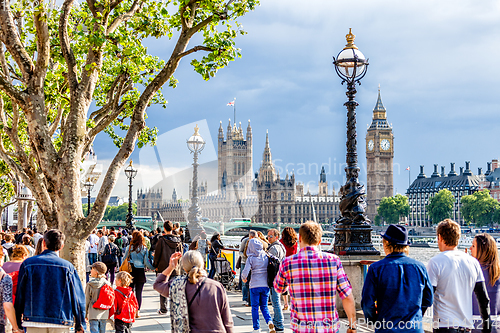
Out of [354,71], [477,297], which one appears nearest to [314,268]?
[477,297]

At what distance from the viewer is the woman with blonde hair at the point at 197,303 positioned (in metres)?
4.47

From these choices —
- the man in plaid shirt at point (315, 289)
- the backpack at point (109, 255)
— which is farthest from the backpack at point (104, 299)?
the backpack at point (109, 255)

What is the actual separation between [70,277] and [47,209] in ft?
18.7

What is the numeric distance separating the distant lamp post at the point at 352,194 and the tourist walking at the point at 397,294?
4614 mm

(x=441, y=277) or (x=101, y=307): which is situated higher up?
(x=441, y=277)

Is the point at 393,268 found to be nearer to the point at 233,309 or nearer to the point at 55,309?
the point at 55,309

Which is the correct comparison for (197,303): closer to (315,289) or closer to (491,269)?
(315,289)

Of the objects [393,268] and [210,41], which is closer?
[393,268]

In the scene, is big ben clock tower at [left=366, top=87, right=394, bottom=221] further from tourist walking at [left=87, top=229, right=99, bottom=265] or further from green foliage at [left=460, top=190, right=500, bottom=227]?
tourist walking at [left=87, top=229, right=99, bottom=265]

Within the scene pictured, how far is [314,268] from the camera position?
15.1 feet

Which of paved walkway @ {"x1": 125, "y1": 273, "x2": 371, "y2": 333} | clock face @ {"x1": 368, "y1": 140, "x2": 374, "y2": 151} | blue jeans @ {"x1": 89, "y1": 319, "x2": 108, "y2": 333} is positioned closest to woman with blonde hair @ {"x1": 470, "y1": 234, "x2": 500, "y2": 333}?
paved walkway @ {"x1": 125, "y1": 273, "x2": 371, "y2": 333}

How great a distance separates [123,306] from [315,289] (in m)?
3.33

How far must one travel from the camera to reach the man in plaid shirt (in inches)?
179

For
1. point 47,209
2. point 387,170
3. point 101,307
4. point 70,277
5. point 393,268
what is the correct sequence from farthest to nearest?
point 387,170
point 47,209
point 101,307
point 70,277
point 393,268
